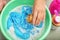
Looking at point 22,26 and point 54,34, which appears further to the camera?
point 54,34

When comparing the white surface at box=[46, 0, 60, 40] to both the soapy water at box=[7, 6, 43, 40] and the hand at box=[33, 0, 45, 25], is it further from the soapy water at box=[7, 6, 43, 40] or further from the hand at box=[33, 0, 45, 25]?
the hand at box=[33, 0, 45, 25]

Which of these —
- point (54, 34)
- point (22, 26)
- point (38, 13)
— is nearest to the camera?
point (38, 13)

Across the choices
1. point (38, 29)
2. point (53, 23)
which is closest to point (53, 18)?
point (53, 23)

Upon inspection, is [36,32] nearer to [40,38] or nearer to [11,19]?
[40,38]

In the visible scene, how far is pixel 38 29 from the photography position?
1.09 metres

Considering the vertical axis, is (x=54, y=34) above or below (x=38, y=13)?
below

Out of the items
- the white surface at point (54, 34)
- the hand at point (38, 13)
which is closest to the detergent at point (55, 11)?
the white surface at point (54, 34)

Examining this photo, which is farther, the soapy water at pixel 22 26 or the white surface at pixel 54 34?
the white surface at pixel 54 34

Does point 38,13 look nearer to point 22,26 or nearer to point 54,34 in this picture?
point 22,26

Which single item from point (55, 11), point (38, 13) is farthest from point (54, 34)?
point (38, 13)

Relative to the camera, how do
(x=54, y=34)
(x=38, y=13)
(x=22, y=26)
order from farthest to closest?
(x=54, y=34) → (x=22, y=26) → (x=38, y=13)

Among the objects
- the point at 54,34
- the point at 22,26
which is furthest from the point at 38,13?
the point at 54,34

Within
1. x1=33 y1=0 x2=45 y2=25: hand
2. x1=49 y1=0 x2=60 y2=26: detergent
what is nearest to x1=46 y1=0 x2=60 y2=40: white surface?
x1=49 y1=0 x2=60 y2=26: detergent

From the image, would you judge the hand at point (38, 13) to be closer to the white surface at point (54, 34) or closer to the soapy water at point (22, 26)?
the soapy water at point (22, 26)
